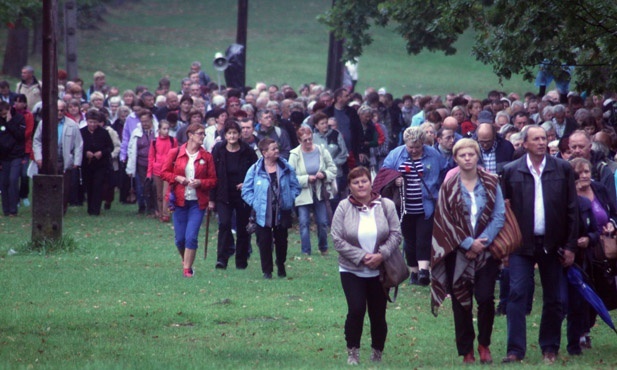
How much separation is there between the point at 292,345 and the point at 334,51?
92.8 ft

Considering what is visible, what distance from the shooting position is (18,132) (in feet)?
72.0

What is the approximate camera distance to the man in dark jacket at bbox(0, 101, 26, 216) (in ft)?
71.6

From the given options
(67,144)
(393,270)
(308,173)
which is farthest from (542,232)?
(67,144)

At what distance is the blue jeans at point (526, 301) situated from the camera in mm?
10102

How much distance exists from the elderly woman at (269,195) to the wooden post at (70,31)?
55.4ft

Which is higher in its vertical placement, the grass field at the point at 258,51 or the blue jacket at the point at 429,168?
the grass field at the point at 258,51

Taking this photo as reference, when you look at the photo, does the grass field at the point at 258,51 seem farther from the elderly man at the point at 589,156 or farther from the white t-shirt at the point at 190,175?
the elderly man at the point at 589,156

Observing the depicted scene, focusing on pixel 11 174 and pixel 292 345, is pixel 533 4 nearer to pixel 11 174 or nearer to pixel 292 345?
pixel 292 345

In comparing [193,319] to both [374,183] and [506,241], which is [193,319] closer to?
[374,183]

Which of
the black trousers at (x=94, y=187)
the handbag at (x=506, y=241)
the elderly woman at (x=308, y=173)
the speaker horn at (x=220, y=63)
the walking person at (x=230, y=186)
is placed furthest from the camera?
the speaker horn at (x=220, y=63)

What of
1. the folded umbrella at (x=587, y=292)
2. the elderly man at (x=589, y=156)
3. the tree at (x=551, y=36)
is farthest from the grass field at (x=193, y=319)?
the tree at (x=551, y=36)

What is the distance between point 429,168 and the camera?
1457cm

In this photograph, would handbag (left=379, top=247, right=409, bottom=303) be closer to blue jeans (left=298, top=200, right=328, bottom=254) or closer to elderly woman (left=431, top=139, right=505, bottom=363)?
elderly woman (left=431, top=139, right=505, bottom=363)

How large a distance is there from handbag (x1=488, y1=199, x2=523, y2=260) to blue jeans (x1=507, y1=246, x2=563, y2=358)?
40 centimetres
